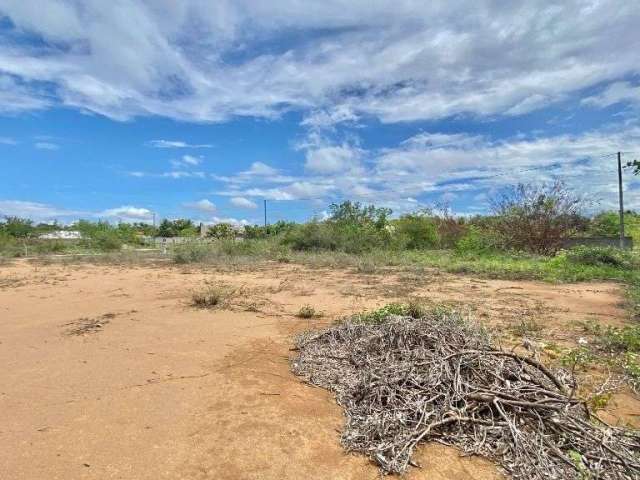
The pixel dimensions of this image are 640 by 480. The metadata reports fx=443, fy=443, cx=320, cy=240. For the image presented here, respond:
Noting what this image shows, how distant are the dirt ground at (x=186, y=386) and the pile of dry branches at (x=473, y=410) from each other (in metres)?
0.15

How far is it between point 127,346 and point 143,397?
1662mm

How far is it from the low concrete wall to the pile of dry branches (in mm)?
17004

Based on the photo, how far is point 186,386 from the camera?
3.91 meters

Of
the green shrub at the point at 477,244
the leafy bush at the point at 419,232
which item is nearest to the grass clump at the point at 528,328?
the green shrub at the point at 477,244

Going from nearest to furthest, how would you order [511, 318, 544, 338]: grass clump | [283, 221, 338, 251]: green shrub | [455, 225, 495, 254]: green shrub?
[511, 318, 544, 338]: grass clump
[455, 225, 495, 254]: green shrub
[283, 221, 338, 251]: green shrub

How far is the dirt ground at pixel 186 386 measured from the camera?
273cm

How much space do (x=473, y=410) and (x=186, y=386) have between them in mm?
2397

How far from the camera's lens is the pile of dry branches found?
263 cm

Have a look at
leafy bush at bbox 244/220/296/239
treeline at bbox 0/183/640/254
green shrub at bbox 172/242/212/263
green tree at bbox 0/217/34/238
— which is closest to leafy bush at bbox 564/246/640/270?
treeline at bbox 0/183/640/254

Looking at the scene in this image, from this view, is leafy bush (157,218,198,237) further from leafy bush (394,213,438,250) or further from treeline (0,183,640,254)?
leafy bush (394,213,438,250)

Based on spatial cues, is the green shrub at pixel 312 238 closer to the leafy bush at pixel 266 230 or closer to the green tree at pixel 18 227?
the leafy bush at pixel 266 230

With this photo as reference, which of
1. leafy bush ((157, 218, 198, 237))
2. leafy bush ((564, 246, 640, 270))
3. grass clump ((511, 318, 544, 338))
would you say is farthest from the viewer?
leafy bush ((157, 218, 198, 237))

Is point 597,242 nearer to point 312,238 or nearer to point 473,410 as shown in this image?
point 312,238

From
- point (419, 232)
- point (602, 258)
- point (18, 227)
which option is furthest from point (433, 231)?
point (18, 227)
